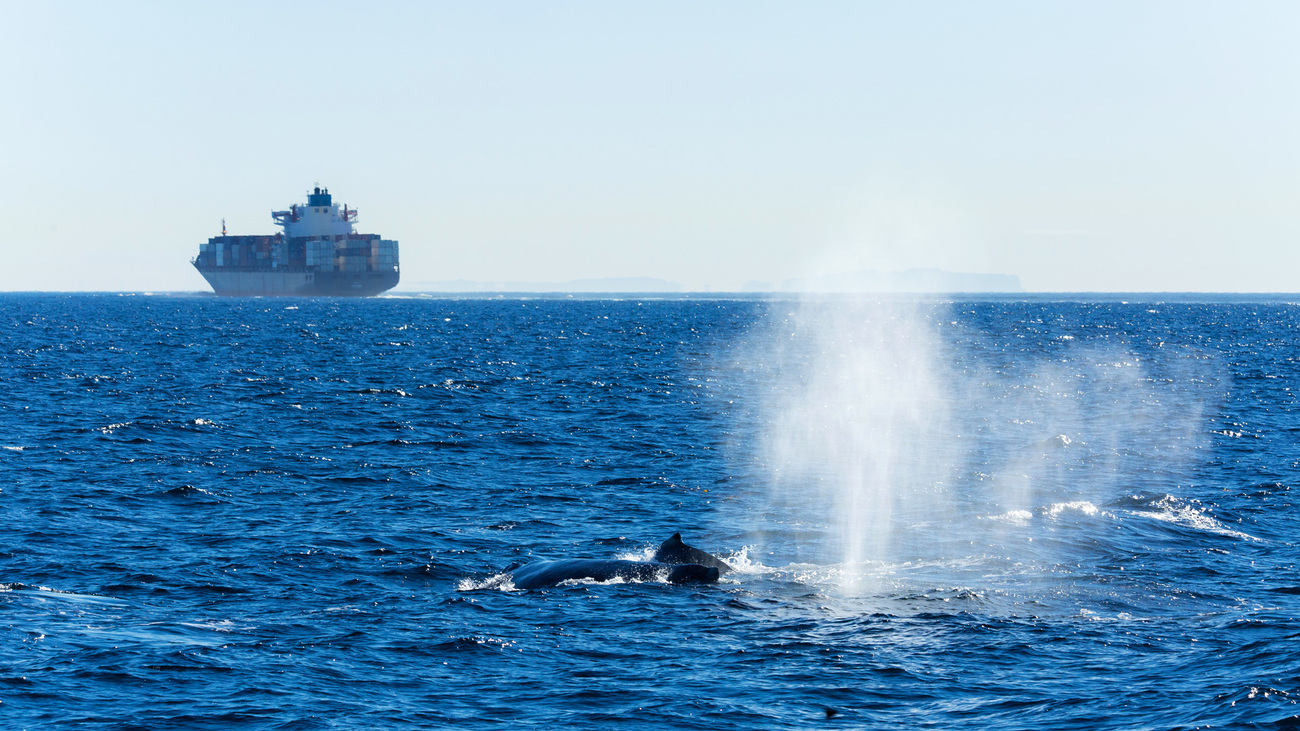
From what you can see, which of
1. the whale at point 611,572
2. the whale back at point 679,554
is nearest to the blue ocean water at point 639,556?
the whale at point 611,572

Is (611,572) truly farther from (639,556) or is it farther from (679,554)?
(639,556)

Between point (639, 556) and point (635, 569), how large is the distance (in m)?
2.25

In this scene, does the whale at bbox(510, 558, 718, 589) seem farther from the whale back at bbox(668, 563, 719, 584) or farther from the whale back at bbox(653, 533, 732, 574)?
the whale back at bbox(653, 533, 732, 574)

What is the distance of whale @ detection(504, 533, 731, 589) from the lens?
84.0 ft

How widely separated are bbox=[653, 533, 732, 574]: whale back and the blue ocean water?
805mm

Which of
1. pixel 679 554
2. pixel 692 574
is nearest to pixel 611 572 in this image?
pixel 679 554

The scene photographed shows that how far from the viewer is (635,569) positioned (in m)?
26.0

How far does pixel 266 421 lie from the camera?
5469cm

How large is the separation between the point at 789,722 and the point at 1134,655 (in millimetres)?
6532

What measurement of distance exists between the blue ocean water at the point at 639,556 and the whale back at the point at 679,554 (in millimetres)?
805

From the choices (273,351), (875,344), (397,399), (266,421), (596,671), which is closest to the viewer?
(596,671)

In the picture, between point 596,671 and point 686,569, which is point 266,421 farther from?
point 596,671

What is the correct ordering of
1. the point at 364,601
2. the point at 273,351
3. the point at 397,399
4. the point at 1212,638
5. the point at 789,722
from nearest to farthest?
1. the point at 789,722
2. the point at 1212,638
3. the point at 364,601
4. the point at 397,399
5. the point at 273,351

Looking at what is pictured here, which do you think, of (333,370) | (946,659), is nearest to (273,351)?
(333,370)
